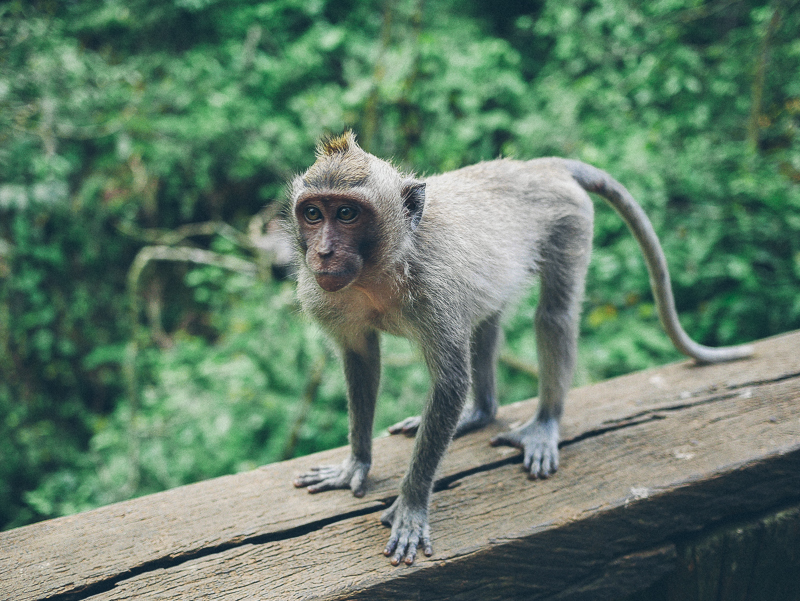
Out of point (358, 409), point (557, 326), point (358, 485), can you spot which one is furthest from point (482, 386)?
point (358, 485)

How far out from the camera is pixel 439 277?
93.7 inches

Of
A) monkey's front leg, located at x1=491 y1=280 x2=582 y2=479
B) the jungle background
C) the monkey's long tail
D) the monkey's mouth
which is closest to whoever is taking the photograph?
the monkey's mouth

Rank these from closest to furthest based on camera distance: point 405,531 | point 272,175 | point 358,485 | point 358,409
A: point 405,531 < point 358,485 < point 358,409 < point 272,175

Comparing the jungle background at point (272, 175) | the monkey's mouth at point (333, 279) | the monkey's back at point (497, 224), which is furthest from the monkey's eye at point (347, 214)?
the jungle background at point (272, 175)

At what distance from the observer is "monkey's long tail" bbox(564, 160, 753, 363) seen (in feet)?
10.3

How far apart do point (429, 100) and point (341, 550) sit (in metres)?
4.76

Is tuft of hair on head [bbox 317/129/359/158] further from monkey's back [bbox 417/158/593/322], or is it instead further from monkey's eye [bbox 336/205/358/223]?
monkey's back [bbox 417/158/593/322]

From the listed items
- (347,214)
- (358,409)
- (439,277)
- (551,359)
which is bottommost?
(358,409)

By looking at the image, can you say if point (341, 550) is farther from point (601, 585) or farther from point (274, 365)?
point (274, 365)

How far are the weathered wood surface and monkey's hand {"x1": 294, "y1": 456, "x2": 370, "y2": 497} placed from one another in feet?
0.18

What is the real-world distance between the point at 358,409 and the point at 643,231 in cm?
190

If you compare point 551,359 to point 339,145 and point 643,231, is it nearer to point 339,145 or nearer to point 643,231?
point 643,231

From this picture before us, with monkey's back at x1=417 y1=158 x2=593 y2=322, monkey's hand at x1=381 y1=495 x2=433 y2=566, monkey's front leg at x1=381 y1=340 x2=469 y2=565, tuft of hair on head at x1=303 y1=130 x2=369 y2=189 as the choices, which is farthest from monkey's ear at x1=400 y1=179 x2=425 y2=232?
monkey's hand at x1=381 y1=495 x2=433 y2=566

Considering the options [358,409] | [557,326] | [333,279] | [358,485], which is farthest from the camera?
[557,326]
